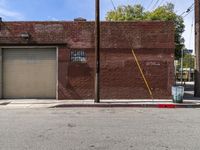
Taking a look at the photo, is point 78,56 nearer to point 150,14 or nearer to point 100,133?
point 100,133

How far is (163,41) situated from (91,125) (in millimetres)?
12761

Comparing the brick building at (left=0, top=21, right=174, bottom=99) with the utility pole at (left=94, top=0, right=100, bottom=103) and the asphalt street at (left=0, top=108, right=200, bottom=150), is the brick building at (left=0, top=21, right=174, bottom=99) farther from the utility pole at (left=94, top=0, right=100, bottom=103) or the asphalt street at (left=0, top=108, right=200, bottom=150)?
the asphalt street at (left=0, top=108, right=200, bottom=150)

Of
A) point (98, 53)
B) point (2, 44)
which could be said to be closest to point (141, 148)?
point (98, 53)

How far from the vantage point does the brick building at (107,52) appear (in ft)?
82.7

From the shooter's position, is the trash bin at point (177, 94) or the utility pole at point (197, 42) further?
the utility pole at point (197, 42)

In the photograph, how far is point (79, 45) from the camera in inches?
996

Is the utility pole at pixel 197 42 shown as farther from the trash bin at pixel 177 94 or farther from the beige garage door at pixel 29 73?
the beige garage door at pixel 29 73

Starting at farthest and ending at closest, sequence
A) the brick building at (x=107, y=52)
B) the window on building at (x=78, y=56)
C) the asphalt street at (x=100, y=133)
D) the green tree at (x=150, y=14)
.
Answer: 1. the green tree at (x=150, y=14)
2. the window on building at (x=78, y=56)
3. the brick building at (x=107, y=52)
4. the asphalt street at (x=100, y=133)

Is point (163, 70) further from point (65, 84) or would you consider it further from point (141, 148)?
point (141, 148)

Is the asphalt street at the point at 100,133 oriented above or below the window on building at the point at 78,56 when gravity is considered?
below

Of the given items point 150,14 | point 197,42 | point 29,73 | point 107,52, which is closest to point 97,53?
point 107,52

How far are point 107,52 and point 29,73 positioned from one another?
4.94 meters

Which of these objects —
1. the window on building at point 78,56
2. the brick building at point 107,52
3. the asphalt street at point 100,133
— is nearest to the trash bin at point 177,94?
the brick building at point 107,52

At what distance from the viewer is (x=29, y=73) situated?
1020 inches
